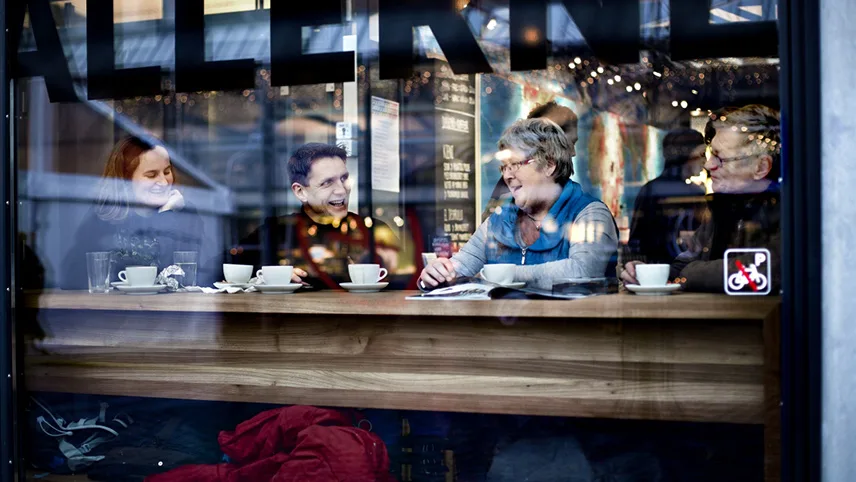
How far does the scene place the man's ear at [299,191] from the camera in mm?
3590

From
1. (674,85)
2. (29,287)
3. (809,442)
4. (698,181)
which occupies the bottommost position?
(809,442)

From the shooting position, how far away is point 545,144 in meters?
3.16

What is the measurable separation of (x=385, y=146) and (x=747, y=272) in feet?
7.86

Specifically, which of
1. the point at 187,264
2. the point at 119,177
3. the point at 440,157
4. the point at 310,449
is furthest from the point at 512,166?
the point at 119,177

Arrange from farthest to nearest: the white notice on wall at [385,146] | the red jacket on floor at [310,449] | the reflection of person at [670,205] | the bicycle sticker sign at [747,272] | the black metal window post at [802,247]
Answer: the white notice on wall at [385,146] < the reflection of person at [670,205] < the red jacket on floor at [310,449] < the bicycle sticker sign at [747,272] < the black metal window post at [802,247]

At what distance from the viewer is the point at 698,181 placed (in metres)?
2.66

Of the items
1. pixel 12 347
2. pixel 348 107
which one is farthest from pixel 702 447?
pixel 348 107

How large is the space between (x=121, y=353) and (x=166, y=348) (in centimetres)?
17

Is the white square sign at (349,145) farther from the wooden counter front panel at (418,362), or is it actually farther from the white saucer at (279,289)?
the wooden counter front panel at (418,362)

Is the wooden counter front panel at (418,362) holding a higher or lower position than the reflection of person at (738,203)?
lower

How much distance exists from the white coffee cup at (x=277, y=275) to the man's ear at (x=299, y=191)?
1.02 m

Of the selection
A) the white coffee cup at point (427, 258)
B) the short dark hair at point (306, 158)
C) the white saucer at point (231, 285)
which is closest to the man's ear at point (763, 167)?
the white coffee cup at point (427, 258)

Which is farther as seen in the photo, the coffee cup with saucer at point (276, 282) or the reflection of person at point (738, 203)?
the coffee cup with saucer at point (276, 282)

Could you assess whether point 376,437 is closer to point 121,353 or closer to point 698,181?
point 121,353
